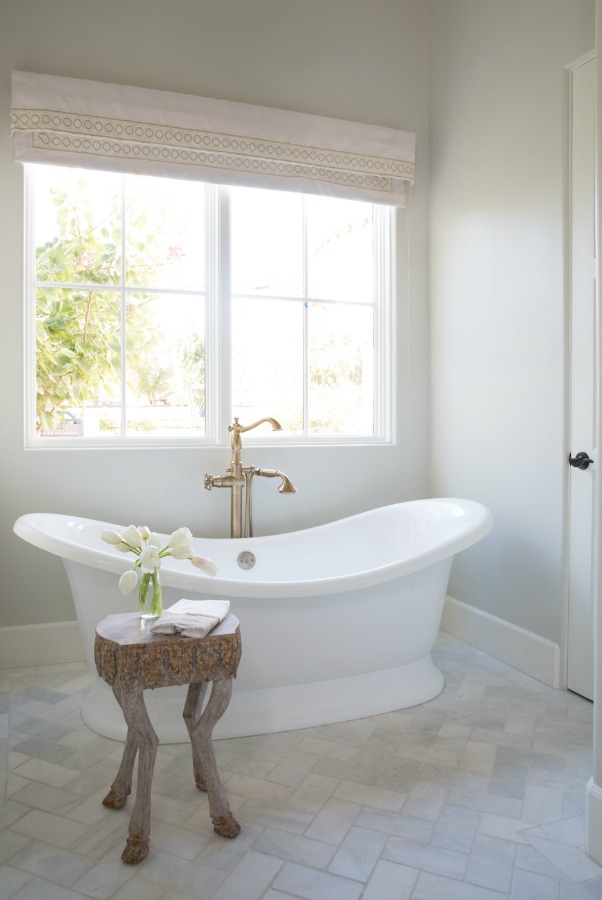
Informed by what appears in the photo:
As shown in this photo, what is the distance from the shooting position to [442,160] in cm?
328

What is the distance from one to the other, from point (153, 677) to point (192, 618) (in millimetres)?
171

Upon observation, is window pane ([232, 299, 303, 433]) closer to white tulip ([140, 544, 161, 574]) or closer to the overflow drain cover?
the overflow drain cover

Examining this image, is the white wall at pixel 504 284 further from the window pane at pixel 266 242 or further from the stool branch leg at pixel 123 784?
the stool branch leg at pixel 123 784

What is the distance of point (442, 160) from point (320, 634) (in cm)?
238

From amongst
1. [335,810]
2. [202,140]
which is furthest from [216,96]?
[335,810]

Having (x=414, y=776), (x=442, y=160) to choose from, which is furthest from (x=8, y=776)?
(x=442, y=160)

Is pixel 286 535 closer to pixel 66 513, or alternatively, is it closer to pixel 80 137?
pixel 66 513

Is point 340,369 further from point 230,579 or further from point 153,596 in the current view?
point 153,596

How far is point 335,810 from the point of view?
69.1 inches

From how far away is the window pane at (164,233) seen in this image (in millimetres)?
3002

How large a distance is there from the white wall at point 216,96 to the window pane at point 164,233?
421mm

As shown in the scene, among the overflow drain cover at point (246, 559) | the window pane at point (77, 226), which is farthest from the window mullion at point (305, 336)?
the window pane at point (77, 226)

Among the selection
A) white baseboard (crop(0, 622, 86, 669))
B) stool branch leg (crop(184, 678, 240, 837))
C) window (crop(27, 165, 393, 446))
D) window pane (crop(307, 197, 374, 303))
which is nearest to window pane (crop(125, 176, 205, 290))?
window (crop(27, 165, 393, 446))

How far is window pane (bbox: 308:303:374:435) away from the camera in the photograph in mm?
3350
